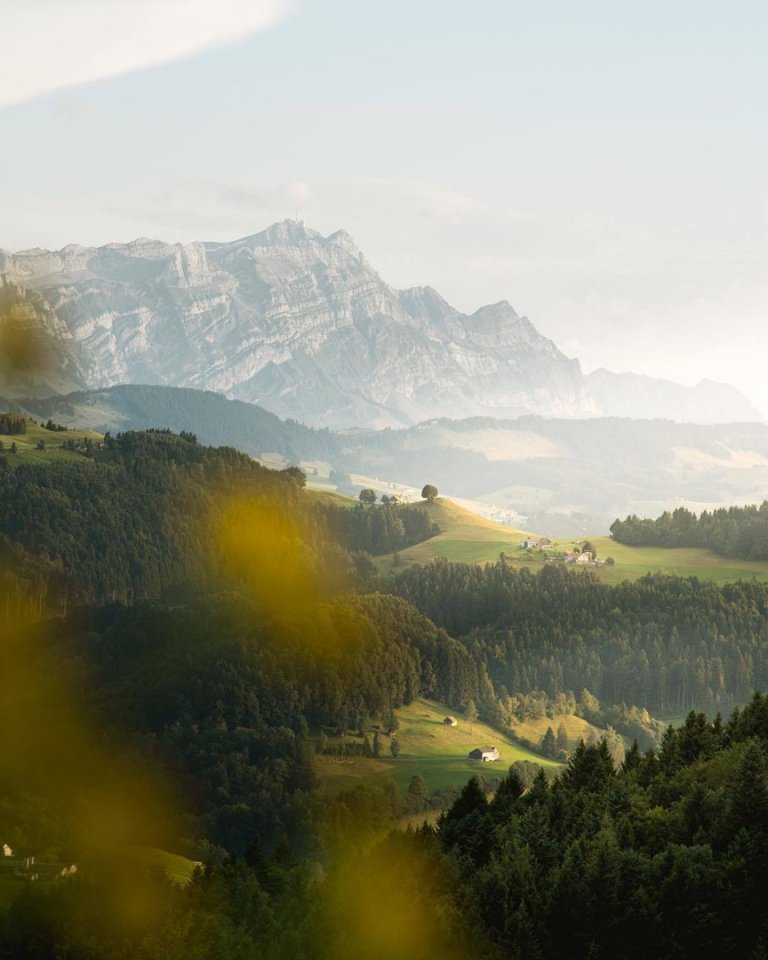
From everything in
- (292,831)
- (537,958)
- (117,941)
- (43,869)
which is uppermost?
(537,958)

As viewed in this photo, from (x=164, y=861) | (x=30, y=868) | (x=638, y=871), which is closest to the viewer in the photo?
(x=638, y=871)

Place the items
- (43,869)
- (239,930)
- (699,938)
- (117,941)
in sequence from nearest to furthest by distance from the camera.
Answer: (699,938) < (239,930) < (117,941) < (43,869)

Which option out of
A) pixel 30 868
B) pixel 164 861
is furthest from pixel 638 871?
pixel 164 861

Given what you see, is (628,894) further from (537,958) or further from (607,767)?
(607,767)

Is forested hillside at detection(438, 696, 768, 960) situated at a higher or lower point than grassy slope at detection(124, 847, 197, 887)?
higher

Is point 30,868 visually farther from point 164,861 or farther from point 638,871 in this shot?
point 638,871

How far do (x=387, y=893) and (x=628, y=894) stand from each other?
17.2 metres

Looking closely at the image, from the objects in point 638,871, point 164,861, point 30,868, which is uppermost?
point 638,871

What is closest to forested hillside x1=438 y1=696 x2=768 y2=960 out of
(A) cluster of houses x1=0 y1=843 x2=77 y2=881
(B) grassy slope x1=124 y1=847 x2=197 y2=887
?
(A) cluster of houses x1=0 y1=843 x2=77 y2=881

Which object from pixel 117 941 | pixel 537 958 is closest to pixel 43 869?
pixel 117 941

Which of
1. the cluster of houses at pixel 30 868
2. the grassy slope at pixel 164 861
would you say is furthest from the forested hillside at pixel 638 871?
the grassy slope at pixel 164 861

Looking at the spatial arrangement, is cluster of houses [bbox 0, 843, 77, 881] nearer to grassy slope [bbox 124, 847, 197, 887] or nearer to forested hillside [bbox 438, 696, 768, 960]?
grassy slope [bbox 124, 847, 197, 887]

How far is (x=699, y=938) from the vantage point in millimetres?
69750

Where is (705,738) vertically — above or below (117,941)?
above
